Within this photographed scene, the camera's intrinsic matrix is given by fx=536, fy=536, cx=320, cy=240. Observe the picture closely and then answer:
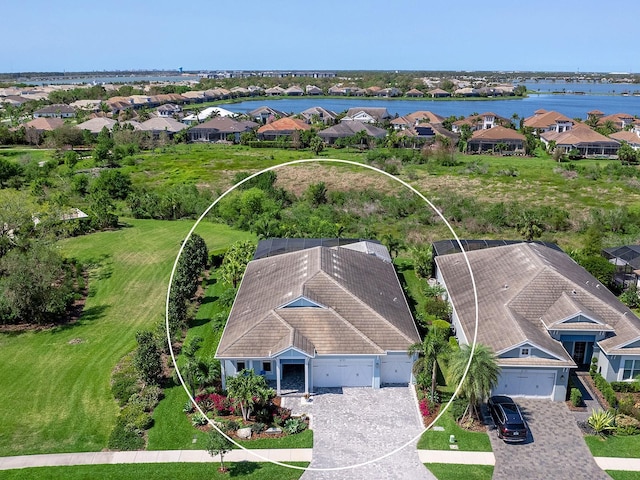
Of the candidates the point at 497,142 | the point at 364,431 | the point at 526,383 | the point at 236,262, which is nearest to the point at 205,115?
the point at 497,142

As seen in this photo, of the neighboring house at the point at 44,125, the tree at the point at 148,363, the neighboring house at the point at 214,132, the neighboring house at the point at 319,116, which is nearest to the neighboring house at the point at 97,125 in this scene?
the neighboring house at the point at 44,125

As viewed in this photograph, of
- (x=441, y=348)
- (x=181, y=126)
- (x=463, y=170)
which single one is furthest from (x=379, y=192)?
(x=181, y=126)

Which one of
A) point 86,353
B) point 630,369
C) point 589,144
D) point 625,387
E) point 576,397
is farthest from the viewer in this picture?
point 589,144

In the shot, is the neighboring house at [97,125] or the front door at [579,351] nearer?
the front door at [579,351]

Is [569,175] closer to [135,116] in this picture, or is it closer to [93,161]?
[93,161]

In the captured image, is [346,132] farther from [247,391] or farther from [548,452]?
[548,452]

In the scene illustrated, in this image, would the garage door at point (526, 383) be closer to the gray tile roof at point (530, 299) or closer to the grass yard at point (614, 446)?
the gray tile roof at point (530, 299)
